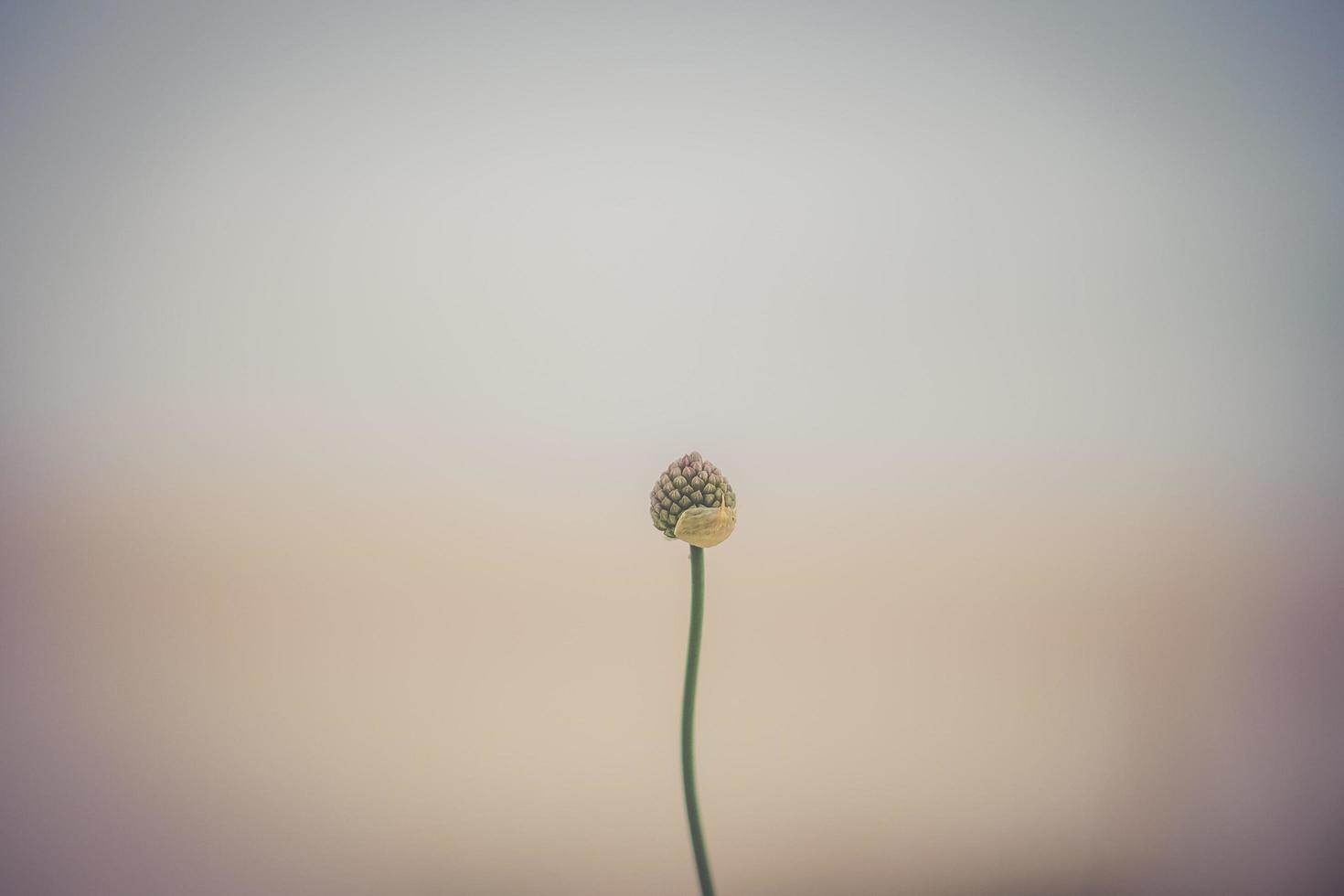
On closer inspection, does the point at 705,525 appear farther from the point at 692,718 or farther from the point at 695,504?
the point at 692,718

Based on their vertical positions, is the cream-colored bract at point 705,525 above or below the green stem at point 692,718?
above

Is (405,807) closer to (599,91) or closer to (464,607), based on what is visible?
(464,607)

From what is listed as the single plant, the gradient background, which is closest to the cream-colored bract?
the single plant

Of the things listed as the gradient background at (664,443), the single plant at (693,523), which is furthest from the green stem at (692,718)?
the gradient background at (664,443)

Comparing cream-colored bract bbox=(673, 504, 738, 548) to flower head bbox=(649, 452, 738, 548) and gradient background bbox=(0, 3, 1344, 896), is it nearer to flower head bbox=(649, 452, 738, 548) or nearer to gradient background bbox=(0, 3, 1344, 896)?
flower head bbox=(649, 452, 738, 548)

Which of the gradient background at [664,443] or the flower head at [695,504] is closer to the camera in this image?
the flower head at [695,504]

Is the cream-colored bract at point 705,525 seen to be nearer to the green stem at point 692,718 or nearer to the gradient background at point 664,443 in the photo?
the green stem at point 692,718

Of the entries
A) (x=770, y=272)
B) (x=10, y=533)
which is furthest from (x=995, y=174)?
(x=10, y=533)
